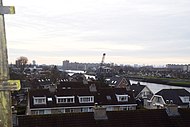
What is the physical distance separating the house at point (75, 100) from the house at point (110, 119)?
1605cm

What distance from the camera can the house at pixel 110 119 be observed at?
20500mm

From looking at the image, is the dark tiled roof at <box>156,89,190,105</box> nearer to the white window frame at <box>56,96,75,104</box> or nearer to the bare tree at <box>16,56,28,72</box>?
the white window frame at <box>56,96,75,104</box>

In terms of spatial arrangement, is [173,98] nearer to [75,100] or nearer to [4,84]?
[75,100]

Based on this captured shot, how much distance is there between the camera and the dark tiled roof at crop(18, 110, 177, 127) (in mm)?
20453

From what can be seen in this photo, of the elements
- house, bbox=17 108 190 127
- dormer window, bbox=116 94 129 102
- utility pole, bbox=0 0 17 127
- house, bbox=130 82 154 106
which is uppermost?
utility pole, bbox=0 0 17 127

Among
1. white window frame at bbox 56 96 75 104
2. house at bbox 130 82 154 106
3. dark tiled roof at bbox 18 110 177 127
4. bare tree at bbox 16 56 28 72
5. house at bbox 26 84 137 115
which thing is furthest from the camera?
bare tree at bbox 16 56 28 72

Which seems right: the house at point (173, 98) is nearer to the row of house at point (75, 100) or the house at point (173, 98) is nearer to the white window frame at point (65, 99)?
the row of house at point (75, 100)

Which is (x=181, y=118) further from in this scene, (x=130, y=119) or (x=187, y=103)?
(x=187, y=103)

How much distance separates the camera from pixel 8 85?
154 inches

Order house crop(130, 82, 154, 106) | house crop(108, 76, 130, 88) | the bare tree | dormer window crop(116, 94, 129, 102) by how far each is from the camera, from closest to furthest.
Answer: dormer window crop(116, 94, 129, 102) < house crop(130, 82, 154, 106) < house crop(108, 76, 130, 88) < the bare tree

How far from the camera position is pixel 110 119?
2158 cm

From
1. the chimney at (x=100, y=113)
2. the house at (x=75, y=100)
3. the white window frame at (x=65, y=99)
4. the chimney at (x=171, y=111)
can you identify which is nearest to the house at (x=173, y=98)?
the house at (x=75, y=100)

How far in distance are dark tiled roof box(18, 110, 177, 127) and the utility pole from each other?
1684 cm

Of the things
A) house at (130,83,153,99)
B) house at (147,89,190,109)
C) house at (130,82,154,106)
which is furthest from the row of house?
house at (130,83,153,99)
